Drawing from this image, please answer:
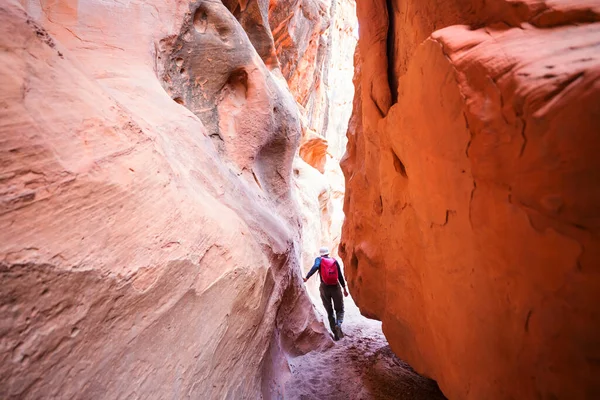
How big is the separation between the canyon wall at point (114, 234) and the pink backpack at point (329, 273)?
6.50ft

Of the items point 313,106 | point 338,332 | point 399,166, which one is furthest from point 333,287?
point 313,106

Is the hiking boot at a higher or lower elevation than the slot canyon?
lower

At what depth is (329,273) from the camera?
17.8 ft

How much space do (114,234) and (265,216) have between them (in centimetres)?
215

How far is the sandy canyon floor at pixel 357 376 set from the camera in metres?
3.71

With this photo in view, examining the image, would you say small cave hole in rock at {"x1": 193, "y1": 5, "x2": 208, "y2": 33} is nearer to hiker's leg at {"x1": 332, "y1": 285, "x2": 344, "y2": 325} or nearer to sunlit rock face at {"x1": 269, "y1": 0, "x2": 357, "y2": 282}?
hiker's leg at {"x1": 332, "y1": 285, "x2": 344, "y2": 325}

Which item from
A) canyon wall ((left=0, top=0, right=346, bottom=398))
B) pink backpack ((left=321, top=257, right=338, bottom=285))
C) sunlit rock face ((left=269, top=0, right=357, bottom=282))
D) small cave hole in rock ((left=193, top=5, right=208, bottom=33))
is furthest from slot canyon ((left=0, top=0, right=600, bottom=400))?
sunlit rock face ((left=269, top=0, right=357, bottom=282))

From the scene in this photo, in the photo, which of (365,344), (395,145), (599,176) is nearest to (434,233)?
(395,145)

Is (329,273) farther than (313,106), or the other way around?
(313,106)

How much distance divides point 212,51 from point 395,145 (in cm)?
296

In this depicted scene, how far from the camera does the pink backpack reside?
5.43m

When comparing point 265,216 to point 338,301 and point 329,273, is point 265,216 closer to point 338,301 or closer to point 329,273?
point 329,273

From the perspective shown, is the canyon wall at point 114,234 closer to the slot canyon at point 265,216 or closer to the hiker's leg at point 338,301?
the slot canyon at point 265,216

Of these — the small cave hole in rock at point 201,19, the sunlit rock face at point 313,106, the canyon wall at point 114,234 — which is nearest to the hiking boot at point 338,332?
the canyon wall at point 114,234
